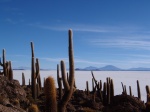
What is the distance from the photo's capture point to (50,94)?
353 inches

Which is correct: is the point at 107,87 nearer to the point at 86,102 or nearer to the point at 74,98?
the point at 86,102

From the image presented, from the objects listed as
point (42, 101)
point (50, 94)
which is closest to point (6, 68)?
point (42, 101)

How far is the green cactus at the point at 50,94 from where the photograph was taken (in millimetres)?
8906

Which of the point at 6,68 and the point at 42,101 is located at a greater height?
the point at 6,68

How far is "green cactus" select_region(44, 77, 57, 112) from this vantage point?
8906mm

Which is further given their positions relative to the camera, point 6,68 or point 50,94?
point 6,68

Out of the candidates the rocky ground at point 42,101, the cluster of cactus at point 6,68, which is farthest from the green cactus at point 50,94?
the cluster of cactus at point 6,68

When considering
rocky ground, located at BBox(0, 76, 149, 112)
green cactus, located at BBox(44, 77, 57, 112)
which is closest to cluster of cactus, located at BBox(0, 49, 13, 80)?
rocky ground, located at BBox(0, 76, 149, 112)

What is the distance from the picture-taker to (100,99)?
73.1 ft

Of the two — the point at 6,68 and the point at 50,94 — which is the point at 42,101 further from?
the point at 50,94

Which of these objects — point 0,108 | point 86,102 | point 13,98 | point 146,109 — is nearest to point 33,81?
point 13,98

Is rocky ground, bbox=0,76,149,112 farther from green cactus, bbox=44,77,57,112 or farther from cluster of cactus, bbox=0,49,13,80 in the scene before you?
green cactus, bbox=44,77,57,112

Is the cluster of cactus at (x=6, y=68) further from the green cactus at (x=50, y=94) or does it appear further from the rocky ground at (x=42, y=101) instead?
the green cactus at (x=50, y=94)

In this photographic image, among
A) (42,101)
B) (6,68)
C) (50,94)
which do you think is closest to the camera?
(50,94)
